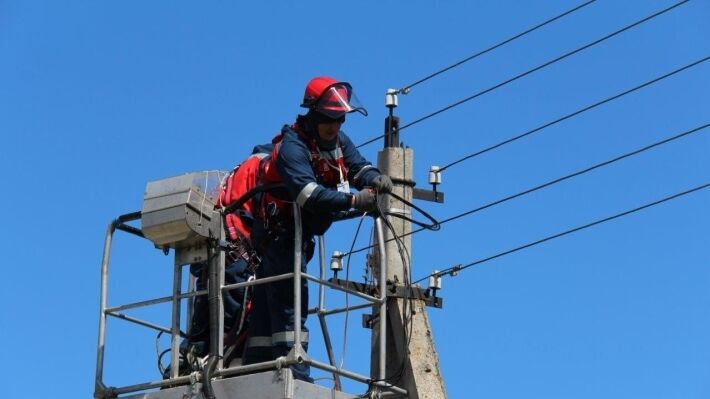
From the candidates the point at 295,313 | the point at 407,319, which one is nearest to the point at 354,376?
the point at 295,313

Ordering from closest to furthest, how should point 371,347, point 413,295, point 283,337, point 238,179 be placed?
point 283,337 → point 238,179 → point 371,347 → point 413,295

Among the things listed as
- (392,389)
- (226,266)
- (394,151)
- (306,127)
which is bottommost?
(392,389)

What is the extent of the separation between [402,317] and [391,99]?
249cm

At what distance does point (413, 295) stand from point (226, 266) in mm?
4175

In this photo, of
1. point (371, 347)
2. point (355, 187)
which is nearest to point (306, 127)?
point (355, 187)

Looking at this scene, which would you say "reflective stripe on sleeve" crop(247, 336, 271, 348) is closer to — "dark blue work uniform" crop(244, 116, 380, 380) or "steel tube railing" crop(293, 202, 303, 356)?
"dark blue work uniform" crop(244, 116, 380, 380)

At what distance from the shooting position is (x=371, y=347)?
15.2 m

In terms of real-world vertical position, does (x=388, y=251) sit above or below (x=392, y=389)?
above

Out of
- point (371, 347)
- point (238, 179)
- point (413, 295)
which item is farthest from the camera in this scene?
point (413, 295)

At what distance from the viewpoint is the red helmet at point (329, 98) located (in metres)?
11.9

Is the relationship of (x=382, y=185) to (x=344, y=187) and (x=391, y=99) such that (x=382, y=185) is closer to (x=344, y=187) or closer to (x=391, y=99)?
(x=344, y=187)

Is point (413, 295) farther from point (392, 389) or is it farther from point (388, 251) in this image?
point (392, 389)

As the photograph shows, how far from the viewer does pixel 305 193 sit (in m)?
11.5

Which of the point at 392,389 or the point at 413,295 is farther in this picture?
the point at 413,295
